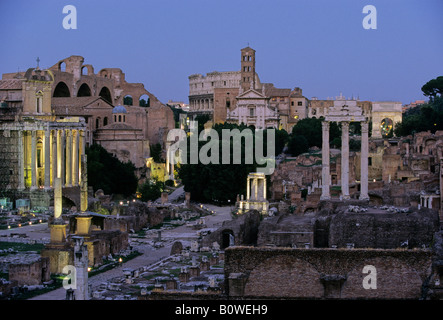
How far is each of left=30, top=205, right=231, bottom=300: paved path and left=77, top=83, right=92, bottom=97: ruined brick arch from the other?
26.0 metres

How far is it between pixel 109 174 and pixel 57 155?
4.32 metres

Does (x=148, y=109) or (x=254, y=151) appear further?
(x=148, y=109)

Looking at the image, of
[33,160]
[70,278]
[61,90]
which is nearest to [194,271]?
[70,278]

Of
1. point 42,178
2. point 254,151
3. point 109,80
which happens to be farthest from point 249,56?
point 42,178

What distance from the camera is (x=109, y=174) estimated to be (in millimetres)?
55969

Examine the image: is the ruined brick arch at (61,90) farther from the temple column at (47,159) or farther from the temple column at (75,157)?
the temple column at (47,159)

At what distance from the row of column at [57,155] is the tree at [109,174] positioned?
1.02 meters

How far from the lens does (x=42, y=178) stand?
53625 millimetres

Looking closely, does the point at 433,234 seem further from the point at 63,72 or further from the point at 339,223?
the point at 63,72

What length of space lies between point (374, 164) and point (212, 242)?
2485cm

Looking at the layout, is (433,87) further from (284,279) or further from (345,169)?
(284,279)

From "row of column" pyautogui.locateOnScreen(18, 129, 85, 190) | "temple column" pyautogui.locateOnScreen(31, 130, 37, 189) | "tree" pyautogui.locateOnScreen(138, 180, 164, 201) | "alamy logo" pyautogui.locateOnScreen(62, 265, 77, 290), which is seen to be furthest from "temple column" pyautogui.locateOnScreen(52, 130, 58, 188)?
"alamy logo" pyautogui.locateOnScreen(62, 265, 77, 290)

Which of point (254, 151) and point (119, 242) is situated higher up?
Answer: point (254, 151)

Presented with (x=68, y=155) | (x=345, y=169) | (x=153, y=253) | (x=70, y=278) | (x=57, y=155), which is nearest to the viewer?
(x=70, y=278)
